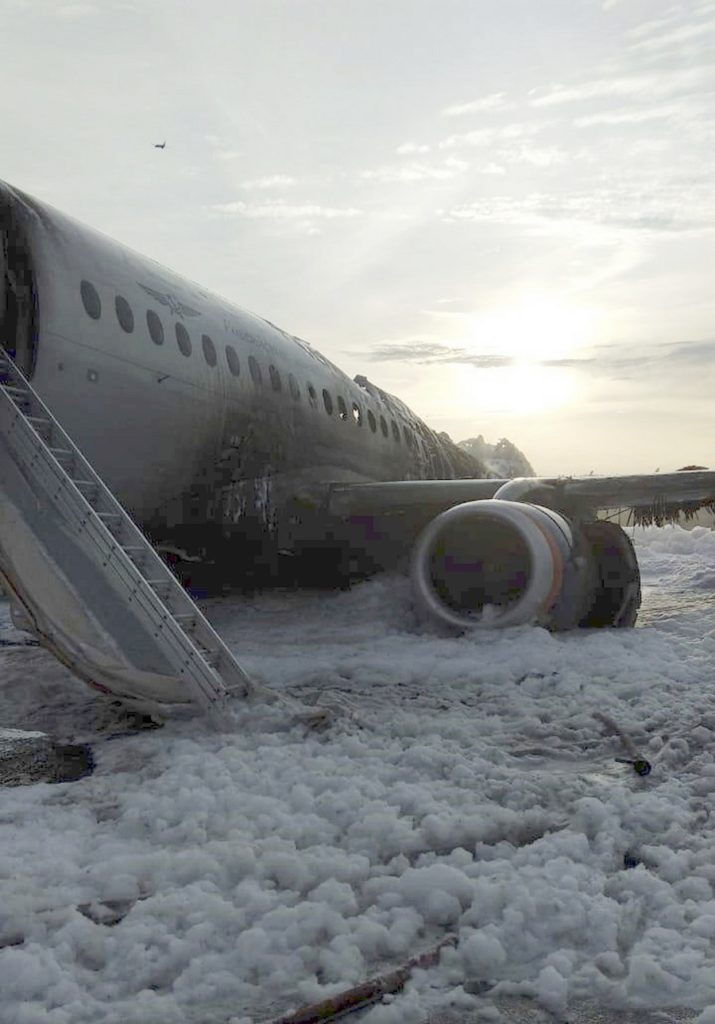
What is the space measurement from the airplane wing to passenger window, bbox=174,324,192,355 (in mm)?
2708

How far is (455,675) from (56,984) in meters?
4.91

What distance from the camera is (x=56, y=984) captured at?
2.50m

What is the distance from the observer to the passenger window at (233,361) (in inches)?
404

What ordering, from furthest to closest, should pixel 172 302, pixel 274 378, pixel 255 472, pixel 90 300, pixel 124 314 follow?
1. pixel 274 378
2. pixel 255 472
3. pixel 172 302
4. pixel 124 314
5. pixel 90 300

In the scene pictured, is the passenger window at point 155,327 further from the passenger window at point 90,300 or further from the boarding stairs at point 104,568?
the boarding stairs at point 104,568

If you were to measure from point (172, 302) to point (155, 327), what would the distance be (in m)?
0.68

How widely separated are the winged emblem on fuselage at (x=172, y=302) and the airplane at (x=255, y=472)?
0.08 ft

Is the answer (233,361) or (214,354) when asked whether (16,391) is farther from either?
(233,361)

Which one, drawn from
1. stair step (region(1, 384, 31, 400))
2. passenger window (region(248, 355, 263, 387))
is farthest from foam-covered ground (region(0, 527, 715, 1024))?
passenger window (region(248, 355, 263, 387))

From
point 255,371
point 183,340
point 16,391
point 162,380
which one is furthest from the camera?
point 255,371

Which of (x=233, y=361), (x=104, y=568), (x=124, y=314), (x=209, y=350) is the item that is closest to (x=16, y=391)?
(x=104, y=568)

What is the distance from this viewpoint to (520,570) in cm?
1022

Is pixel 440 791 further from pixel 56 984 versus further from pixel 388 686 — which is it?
pixel 388 686

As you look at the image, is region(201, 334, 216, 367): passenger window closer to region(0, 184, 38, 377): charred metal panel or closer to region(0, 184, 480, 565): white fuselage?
region(0, 184, 480, 565): white fuselage
